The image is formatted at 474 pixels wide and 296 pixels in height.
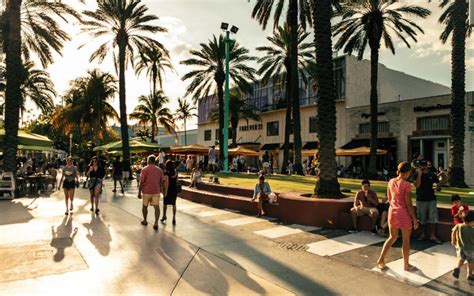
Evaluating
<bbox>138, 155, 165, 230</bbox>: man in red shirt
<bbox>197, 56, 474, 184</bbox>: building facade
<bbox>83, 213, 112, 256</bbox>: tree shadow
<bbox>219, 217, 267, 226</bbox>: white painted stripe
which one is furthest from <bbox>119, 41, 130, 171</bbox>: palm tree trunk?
<bbox>197, 56, 474, 184</bbox>: building facade

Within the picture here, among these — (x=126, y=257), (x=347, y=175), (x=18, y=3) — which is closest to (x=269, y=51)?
(x=347, y=175)

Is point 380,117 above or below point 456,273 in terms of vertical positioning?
above

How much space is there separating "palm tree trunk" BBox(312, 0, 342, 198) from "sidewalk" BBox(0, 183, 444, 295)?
3111 mm

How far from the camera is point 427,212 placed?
7734 millimetres

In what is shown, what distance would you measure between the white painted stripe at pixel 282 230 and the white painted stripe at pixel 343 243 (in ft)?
3.43

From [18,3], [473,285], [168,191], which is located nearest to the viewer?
[473,285]

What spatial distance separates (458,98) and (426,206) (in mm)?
11373

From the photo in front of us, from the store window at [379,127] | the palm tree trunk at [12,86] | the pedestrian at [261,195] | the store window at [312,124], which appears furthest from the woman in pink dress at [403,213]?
the store window at [312,124]

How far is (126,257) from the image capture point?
20.8 ft

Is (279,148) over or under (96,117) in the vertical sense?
under

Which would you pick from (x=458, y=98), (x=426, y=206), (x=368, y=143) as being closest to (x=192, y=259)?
(x=426, y=206)

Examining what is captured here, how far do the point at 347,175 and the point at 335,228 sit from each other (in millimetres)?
22208

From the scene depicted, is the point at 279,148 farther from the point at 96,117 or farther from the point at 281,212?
the point at 281,212

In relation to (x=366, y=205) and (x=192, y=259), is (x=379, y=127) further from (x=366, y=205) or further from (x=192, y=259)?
(x=192, y=259)
